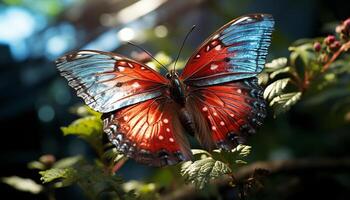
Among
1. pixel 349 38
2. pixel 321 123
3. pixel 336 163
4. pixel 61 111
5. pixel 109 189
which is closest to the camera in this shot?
pixel 109 189

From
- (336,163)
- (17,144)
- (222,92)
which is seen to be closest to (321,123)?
(336,163)

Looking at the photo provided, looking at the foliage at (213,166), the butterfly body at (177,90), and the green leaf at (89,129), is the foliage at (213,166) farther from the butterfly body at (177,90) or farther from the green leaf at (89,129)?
the green leaf at (89,129)

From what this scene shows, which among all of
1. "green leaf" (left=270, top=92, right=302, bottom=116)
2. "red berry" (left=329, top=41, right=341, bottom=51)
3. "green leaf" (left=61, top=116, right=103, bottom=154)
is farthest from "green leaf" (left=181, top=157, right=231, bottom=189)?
"red berry" (left=329, top=41, right=341, bottom=51)

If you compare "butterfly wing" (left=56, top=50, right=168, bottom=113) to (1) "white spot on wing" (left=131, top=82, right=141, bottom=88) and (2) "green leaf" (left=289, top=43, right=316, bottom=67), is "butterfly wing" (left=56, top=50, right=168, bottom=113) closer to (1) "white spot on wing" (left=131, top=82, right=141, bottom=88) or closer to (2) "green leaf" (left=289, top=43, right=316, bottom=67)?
(1) "white spot on wing" (left=131, top=82, right=141, bottom=88)

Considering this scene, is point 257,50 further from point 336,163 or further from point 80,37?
point 80,37

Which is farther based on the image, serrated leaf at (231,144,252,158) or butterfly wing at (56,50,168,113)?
butterfly wing at (56,50,168,113)

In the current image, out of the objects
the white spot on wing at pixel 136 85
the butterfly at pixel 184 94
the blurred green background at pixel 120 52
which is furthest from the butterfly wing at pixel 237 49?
the blurred green background at pixel 120 52
